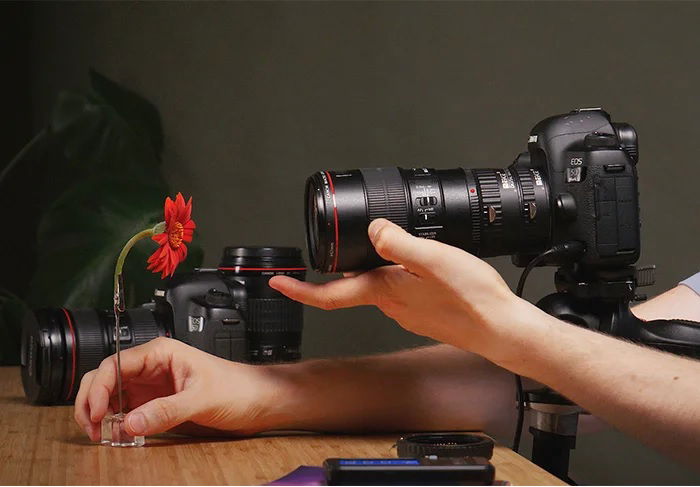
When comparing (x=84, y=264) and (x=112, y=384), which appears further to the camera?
(x=84, y=264)

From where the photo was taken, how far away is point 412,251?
0.80 meters

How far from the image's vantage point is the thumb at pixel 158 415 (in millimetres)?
893

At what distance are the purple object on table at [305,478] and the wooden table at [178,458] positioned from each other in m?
0.05

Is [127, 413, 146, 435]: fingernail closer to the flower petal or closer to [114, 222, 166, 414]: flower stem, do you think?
[114, 222, 166, 414]: flower stem

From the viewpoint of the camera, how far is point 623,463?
199 cm

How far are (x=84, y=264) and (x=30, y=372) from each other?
819 mm

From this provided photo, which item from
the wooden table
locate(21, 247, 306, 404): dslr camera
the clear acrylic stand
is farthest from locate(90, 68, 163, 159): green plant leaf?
the clear acrylic stand

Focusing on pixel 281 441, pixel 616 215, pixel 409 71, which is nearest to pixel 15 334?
pixel 409 71

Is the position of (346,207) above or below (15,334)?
above

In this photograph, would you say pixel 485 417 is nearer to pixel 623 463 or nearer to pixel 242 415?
pixel 242 415

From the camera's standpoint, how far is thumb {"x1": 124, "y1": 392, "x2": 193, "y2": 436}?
2.93 feet

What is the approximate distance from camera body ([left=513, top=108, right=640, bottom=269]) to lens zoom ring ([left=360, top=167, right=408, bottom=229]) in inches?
6.2

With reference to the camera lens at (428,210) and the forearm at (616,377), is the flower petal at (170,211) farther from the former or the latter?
the forearm at (616,377)

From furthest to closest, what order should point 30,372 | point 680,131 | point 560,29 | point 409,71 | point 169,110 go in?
point 169,110 → point 409,71 → point 560,29 → point 680,131 → point 30,372
